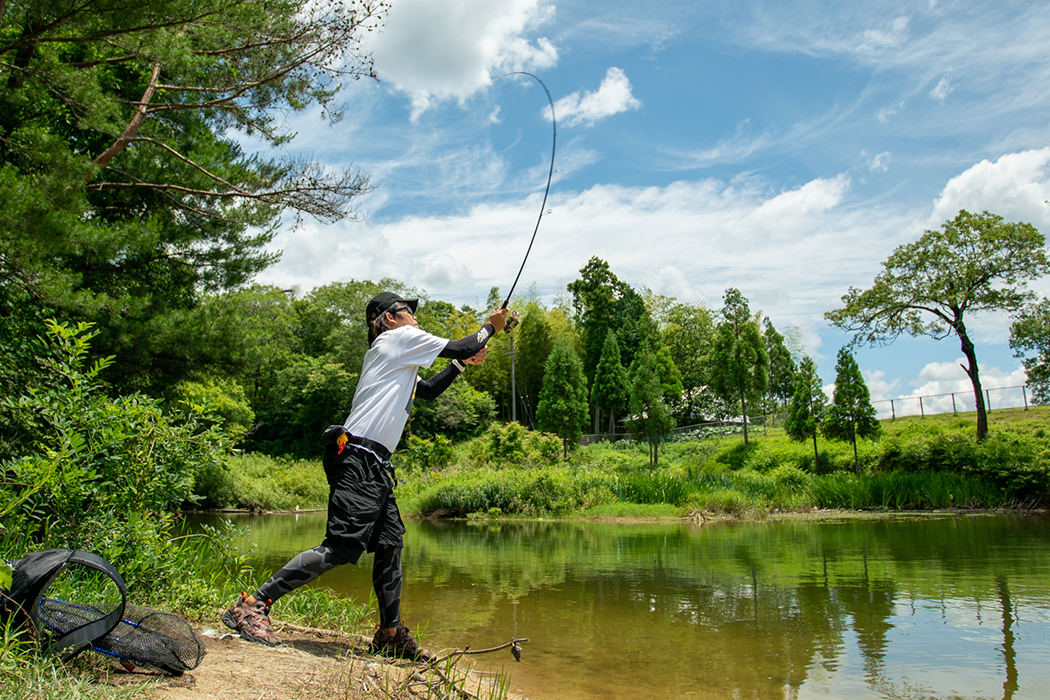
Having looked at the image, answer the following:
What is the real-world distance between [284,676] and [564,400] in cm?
2781

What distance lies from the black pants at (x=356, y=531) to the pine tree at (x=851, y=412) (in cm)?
2261

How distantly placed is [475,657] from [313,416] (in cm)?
3730

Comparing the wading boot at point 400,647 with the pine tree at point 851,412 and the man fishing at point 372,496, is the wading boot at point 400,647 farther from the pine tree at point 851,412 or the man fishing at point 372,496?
the pine tree at point 851,412

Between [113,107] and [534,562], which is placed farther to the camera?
[534,562]

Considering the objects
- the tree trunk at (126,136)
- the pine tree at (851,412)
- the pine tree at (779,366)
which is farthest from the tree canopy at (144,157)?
the pine tree at (779,366)

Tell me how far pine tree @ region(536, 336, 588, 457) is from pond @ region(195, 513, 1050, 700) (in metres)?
18.5

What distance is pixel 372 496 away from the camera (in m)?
3.47

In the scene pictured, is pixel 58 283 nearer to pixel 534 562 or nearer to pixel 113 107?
pixel 113 107

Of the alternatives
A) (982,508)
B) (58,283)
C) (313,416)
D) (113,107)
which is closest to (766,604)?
(58,283)

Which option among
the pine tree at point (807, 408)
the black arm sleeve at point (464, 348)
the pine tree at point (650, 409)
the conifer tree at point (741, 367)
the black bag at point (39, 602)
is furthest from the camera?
the conifer tree at point (741, 367)

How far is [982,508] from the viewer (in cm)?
1869

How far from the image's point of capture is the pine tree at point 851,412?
76.4 ft

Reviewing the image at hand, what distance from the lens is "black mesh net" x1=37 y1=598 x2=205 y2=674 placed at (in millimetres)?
2721

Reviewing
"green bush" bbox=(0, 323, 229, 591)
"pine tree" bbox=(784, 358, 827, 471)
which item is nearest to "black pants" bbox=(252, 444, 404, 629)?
"green bush" bbox=(0, 323, 229, 591)
